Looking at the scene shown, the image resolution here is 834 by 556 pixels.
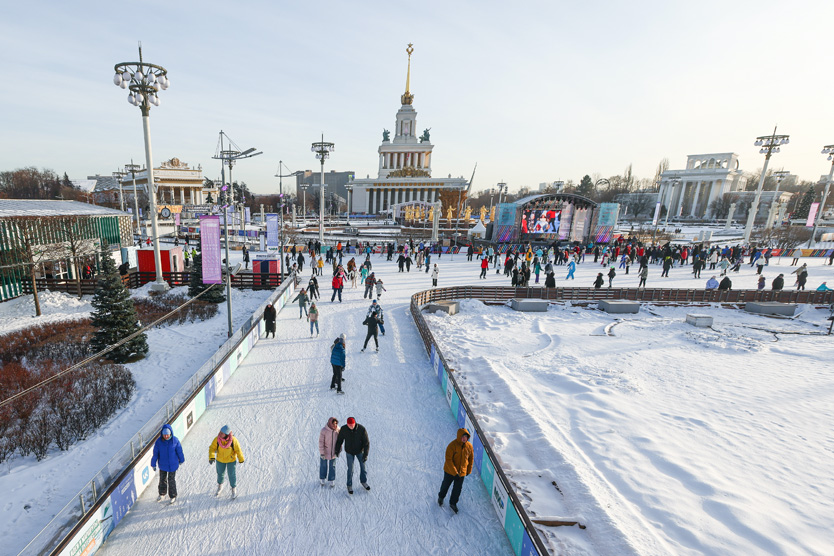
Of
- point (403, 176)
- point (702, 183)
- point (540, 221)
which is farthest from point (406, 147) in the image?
point (702, 183)

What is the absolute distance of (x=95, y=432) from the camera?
311 inches

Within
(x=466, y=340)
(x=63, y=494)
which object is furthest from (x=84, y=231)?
(x=466, y=340)

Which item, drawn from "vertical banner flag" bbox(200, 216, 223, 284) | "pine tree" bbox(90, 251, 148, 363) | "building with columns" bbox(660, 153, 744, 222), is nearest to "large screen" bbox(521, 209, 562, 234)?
"vertical banner flag" bbox(200, 216, 223, 284)

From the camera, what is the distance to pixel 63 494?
6.09 meters

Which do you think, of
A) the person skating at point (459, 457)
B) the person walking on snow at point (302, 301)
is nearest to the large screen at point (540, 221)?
the person walking on snow at point (302, 301)

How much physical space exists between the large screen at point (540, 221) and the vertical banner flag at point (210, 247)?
28992mm

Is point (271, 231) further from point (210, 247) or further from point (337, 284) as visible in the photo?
point (210, 247)

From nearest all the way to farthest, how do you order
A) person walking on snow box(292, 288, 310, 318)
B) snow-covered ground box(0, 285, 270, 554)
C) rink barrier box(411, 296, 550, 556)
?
1. rink barrier box(411, 296, 550, 556)
2. snow-covered ground box(0, 285, 270, 554)
3. person walking on snow box(292, 288, 310, 318)

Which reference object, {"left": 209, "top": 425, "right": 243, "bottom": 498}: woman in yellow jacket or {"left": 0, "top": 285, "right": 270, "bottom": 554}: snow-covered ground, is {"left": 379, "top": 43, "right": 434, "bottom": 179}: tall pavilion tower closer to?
{"left": 0, "top": 285, "right": 270, "bottom": 554}: snow-covered ground

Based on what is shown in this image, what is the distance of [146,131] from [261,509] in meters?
17.9

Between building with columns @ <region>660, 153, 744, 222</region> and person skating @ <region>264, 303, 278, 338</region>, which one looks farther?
building with columns @ <region>660, 153, 744, 222</region>

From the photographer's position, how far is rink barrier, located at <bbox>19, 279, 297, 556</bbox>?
387 centimetres

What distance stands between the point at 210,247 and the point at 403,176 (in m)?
76.1

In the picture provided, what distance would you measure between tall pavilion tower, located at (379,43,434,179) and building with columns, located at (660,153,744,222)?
55018 millimetres
